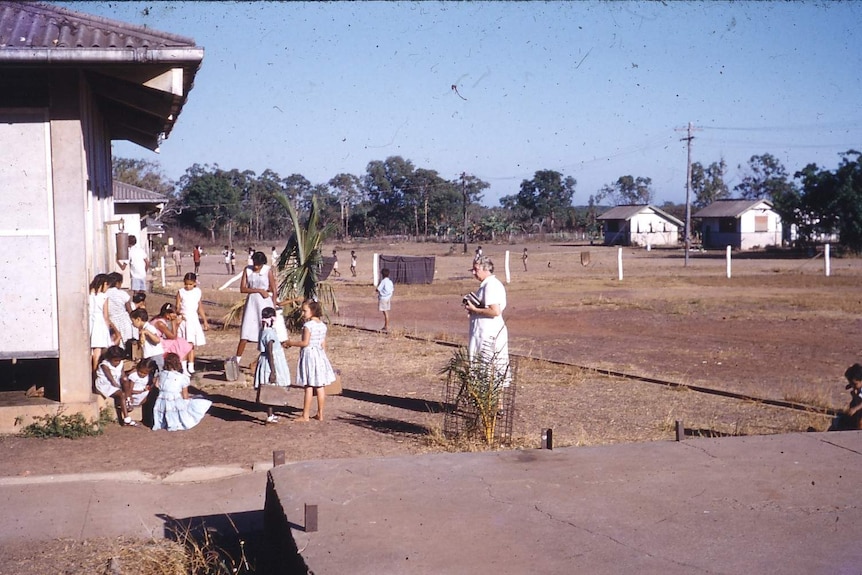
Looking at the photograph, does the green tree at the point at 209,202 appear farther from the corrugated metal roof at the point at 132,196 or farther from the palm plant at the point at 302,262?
the palm plant at the point at 302,262

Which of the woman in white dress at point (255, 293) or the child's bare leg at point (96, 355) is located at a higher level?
the woman in white dress at point (255, 293)

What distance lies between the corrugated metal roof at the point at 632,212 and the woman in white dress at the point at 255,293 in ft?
226

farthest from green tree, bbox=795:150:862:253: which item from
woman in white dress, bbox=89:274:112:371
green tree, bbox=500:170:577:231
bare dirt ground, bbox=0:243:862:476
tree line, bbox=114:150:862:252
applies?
woman in white dress, bbox=89:274:112:371

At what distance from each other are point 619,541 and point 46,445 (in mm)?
5919

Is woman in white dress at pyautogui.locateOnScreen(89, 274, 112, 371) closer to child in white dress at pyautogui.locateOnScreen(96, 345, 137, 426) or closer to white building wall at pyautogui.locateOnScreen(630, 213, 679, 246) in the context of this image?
child in white dress at pyautogui.locateOnScreen(96, 345, 137, 426)

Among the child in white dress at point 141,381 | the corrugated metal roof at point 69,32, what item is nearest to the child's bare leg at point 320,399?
the child in white dress at point 141,381

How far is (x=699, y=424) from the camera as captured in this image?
9062mm

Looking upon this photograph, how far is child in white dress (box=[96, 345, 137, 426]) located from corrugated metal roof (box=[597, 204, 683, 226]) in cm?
7147

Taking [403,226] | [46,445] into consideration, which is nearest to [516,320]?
[46,445]

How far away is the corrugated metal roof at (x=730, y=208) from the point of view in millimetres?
69812

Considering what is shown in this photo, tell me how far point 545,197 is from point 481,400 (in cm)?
9169

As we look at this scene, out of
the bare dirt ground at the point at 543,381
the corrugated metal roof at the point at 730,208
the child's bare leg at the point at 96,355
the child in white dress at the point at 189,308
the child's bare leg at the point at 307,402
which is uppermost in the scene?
the corrugated metal roof at the point at 730,208

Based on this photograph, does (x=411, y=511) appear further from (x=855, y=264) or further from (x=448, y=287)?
(x=855, y=264)

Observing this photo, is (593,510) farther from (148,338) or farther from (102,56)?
(148,338)
